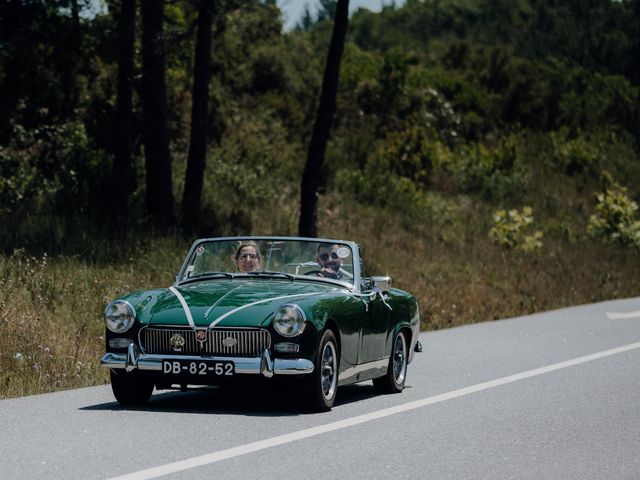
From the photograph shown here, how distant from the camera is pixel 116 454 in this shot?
27.4ft

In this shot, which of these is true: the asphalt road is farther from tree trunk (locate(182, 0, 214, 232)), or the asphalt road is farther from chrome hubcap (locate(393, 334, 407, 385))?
tree trunk (locate(182, 0, 214, 232))

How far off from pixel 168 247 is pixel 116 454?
14410 mm

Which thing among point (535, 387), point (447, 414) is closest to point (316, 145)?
point (535, 387)

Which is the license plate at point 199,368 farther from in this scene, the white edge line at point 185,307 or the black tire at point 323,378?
the black tire at point 323,378

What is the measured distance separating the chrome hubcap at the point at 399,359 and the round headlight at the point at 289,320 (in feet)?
8.77

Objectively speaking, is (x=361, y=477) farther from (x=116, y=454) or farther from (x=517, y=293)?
(x=517, y=293)

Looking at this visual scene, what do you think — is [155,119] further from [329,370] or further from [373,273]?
[329,370]

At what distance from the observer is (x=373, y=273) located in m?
26.8

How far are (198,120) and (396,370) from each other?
15947 mm

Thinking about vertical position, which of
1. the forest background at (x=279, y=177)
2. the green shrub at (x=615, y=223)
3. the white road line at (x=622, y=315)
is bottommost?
the green shrub at (x=615, y=223)

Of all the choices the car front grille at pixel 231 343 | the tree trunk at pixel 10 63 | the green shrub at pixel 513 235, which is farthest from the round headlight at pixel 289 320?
the green shrub at pixel 513 235

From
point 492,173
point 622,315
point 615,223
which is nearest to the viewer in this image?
point 622,315

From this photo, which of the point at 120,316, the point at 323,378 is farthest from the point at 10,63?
the point at 323,378

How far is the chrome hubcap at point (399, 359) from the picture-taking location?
43.1ft
